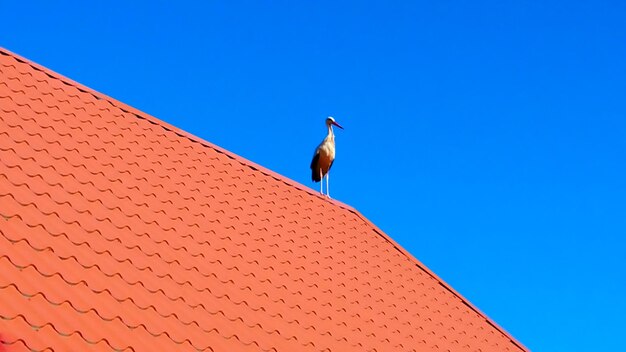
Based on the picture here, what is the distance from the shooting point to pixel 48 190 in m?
7.26

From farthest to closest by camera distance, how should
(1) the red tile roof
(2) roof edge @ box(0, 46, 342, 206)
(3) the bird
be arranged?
(3) the bird → (2) roof edge @ box(0, 46, 342, 206) → (1) the red tile roof

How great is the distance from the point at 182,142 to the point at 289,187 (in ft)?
4.67

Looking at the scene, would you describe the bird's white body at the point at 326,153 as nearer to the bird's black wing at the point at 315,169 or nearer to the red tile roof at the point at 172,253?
the bird's black wing at the point at 315,169

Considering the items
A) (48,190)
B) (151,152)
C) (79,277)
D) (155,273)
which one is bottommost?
(79,277)

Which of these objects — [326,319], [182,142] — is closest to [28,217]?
[326,319]

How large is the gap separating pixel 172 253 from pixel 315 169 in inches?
188

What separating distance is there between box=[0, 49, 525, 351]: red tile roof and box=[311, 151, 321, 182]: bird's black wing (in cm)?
81

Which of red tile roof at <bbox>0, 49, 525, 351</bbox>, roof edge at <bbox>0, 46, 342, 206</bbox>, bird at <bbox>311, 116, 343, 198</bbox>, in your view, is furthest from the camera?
bird at <bbox>311, 116, 343, 198</bbox>

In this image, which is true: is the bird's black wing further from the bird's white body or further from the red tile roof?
the red tile roof

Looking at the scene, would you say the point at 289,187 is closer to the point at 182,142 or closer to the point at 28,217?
the point at 182,142

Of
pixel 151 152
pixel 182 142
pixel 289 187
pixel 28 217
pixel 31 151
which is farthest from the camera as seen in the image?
pixel 289 187

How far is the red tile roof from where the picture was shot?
6000mm

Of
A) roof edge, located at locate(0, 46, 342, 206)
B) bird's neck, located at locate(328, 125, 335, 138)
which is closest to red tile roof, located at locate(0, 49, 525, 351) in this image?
roof edge, located at locate(0, 46, 342, 206)

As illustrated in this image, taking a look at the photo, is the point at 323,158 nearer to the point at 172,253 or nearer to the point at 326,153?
the point at 326,153
